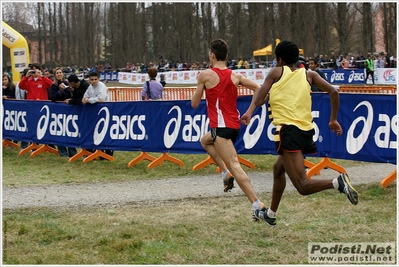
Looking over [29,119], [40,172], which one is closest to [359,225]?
[40,172]

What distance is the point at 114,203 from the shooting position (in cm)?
957

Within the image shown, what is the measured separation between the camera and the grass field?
635 cm

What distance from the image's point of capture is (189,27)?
6869 cm

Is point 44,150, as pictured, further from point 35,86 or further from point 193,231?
point 193,231

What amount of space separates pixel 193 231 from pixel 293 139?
5.00 ft

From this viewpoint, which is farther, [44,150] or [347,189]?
[44,150]

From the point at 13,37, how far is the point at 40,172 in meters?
21.8

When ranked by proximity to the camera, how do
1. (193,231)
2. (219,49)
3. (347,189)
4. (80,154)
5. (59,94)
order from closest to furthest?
(347,189) → (193,231) → (219,49) → (80,154) → (59,94)

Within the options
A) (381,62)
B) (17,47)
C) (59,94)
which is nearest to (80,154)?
(59,94)

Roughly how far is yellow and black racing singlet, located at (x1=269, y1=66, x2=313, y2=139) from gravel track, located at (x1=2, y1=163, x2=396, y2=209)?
3.24 metres

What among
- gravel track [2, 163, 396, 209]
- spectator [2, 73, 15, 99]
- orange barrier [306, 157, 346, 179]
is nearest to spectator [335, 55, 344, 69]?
spectator [2, 73, 15, 99]

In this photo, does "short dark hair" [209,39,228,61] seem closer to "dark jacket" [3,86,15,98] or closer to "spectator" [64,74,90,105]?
"spectator" [64,74,90,105]

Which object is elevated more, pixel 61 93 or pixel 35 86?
pixel 35 86

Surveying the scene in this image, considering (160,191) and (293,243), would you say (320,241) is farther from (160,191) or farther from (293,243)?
(160,191)
